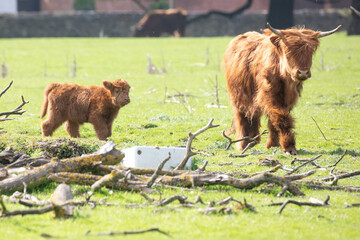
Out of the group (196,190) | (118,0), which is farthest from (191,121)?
(118,0)

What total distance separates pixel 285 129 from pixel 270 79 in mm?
922

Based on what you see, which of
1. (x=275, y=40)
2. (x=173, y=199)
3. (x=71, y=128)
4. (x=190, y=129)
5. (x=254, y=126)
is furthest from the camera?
(x=190, y=129)

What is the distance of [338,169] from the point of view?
9.39 meters

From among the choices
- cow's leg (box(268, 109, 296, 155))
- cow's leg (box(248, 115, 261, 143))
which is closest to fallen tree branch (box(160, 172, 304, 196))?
cow's leg (box(268, 109, 296, 155))

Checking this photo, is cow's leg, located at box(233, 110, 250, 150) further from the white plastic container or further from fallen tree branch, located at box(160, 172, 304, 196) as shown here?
fallen tree branch, located at box(160, 172, 304, 196)

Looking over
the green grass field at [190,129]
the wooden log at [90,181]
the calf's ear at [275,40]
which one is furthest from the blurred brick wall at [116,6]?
the wooden log at [90,181]

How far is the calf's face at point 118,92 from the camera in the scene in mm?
11750

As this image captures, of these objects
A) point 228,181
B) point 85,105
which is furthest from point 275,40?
point 228,181

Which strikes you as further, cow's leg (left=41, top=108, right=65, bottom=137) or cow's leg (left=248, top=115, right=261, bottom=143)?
cow's leg (left=248, top=115, right=261, bottom=143)

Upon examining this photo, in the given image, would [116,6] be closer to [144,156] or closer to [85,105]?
[85,105]

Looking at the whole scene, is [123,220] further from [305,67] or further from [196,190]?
[305,67]

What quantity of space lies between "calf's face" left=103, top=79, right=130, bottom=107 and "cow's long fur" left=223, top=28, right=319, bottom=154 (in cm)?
198

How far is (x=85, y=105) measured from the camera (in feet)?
39.3

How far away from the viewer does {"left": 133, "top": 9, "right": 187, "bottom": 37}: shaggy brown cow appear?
1858 inches
